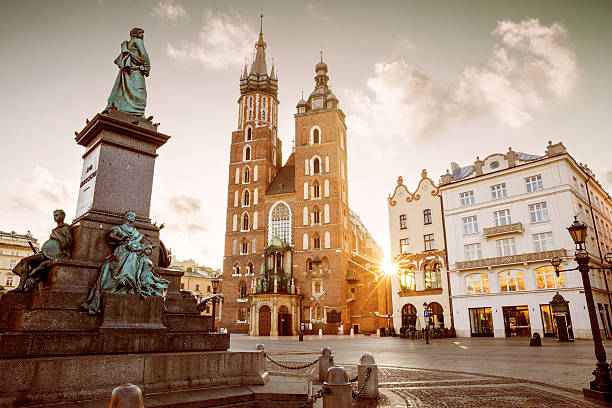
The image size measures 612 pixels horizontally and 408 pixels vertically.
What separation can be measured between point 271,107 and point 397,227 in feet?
97.3

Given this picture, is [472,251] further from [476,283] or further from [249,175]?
[249,175]

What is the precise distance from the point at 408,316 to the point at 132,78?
104 ft

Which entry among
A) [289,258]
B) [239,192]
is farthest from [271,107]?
[289,258]

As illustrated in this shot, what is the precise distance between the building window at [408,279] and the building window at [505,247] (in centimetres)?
731

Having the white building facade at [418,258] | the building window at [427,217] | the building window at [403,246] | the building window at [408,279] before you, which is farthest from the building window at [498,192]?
the building window at [408,279]

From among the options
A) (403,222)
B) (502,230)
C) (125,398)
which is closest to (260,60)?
(403,222)

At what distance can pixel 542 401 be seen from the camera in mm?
7023

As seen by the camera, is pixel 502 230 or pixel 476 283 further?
pixel 476 283

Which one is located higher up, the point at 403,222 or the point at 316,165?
the point at 316,165

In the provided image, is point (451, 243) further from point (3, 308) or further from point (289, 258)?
point (3, 308)

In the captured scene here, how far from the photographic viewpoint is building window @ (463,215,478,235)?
108ft

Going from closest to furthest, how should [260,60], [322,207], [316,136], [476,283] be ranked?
[476,283] → [322,207] → [316,136] → [260,60]

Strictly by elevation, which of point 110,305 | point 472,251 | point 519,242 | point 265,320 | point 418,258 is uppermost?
point 519,242

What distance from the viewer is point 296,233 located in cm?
4897
